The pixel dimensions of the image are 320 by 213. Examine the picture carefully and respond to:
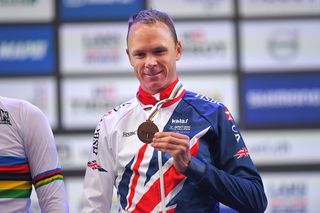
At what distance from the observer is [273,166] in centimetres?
465

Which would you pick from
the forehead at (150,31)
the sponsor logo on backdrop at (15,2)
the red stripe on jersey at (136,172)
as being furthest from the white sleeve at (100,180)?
the sponsor logo on backdrop at (15,2)

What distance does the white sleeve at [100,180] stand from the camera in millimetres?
1967

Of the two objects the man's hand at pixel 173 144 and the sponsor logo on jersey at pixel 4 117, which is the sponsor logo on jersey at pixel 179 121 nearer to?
the man's hand at pixel 173 144

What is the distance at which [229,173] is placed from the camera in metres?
1.88

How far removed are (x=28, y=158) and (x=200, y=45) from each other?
283 centimetres

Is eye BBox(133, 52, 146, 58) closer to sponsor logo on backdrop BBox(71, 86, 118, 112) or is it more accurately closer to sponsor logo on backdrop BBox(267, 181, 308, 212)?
sponsor logo on backdrop BBox(71, 86, 118, 112)

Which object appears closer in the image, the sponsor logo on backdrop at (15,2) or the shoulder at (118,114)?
the shoulder at (118,114)

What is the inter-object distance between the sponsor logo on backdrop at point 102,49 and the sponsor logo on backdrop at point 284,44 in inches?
43.4

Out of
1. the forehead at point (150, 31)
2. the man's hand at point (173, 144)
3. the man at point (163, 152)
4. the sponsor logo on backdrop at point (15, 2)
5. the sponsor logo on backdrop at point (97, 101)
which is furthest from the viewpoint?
the sponsor logo on backdrop at point (15, 2)

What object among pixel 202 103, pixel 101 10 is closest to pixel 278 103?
pixel 101 10

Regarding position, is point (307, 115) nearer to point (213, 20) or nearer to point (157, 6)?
point (213, 20)

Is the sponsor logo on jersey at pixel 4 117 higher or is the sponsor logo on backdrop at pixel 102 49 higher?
the sponsor logo on backdrop at pixel 102 49

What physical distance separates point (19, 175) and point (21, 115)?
0.18 m

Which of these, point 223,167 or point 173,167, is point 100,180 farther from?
point 223,167
